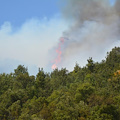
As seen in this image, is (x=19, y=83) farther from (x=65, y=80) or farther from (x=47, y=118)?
(x=47, y=118)

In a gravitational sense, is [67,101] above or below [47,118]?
above

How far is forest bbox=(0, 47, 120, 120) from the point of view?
46.3 metres

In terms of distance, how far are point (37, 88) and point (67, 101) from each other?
33340 mm

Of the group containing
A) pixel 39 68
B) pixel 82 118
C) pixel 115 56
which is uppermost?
pixel 115 56

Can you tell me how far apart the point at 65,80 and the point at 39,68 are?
1351 cm

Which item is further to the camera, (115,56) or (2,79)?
(115,56)

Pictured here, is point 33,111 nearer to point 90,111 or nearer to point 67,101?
point 67,101

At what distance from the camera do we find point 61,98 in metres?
54.0

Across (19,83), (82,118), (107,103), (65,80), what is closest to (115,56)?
(65,80)

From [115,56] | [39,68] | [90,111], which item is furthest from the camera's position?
[115,56]

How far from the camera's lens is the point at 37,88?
80000mm

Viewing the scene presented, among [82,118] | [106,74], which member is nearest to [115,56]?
[106,74]

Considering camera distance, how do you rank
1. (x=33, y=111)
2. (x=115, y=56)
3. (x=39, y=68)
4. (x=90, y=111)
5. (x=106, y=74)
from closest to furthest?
(x=90, y=111) < (x=33, y=111) < (x=39, y=68) < (x=106, y=74) < (x=115, y=56)

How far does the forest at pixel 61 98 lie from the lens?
152ft
